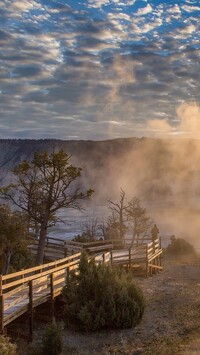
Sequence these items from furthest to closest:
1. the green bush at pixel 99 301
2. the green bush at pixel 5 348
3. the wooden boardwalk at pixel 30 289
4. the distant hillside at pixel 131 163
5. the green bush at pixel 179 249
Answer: the distant hillside at pixel 131 163 → the green bush at pixel 179 249 → the green bush at pixel 99 301 → the wooden boardwalk at pixel 30 289 → the green bush at pixel 5 348

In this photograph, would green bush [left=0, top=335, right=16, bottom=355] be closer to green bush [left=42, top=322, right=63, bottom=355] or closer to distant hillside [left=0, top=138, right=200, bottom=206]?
green bush [left=42, top=322, right=63, bottom=355]

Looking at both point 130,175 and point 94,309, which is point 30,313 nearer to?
point 94,309

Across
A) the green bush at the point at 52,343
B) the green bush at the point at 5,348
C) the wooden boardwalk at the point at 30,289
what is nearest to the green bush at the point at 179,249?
the wooden boardwalk at the point at 30,289

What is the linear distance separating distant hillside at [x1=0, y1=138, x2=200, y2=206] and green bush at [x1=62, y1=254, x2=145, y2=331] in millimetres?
114468

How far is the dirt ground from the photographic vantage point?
11734 millimetres

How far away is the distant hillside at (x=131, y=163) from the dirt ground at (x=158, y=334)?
11083cm

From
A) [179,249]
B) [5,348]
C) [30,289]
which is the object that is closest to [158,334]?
[30,289]

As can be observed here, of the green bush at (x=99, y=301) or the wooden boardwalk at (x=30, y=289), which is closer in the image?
the wooden boardwalk at (x=30, y=289)

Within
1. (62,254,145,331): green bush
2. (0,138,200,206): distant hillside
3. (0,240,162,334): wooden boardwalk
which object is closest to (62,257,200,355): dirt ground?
(62,254,145,331): green bush

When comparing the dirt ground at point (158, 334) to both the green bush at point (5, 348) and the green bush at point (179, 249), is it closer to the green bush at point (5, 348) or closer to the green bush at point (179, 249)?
the green bush at point (5, 348)

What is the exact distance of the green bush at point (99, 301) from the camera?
13.4m

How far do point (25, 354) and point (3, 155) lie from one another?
167 metres

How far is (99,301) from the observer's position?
13.7 metres

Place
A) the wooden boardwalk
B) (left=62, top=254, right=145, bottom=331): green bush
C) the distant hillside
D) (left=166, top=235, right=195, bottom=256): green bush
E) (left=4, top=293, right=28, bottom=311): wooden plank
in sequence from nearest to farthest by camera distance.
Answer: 1. (left=4, top=293, right=28, bottom=311): wooden plank
2. the wooden boardwalk
3. (left=62, top=254, right=145, bottom=331): green bush
4. (left=166, top=235, right=195, bottom=256): green bush
5. the distant hillside
